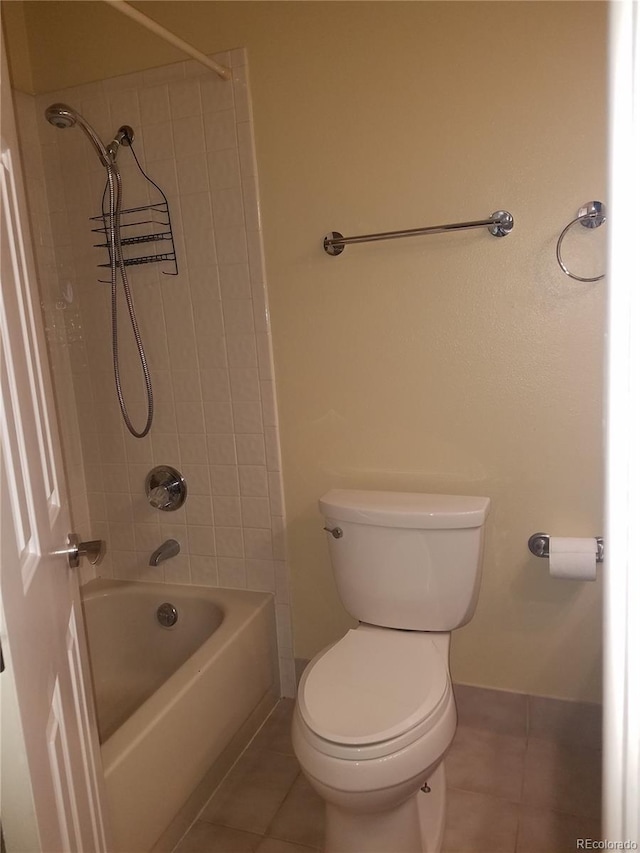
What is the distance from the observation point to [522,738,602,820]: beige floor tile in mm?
1646

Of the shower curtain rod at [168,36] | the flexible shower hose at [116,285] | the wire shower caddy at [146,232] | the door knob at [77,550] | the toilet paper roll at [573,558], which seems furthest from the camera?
the wire shower caddy at [146,232]

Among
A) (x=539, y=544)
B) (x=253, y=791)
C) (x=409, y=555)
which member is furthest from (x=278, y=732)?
(x=539, y=544)

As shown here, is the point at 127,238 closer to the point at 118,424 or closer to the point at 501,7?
the point at 118,424

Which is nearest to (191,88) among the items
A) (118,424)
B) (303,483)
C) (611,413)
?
(118,424)

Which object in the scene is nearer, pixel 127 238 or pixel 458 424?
pixel 458 424

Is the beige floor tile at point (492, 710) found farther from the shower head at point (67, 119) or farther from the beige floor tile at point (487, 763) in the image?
the shower head at point (67, 119)

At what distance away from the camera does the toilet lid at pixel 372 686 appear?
1.34 m

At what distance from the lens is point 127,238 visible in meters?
2.07

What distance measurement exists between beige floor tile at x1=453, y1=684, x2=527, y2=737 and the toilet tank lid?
645mm

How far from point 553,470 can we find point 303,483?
76 centimetres

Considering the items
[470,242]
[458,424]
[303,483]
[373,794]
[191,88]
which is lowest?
[373,794]

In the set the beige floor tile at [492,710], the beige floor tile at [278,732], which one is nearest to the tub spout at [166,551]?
the beige floor tile at [278,732]

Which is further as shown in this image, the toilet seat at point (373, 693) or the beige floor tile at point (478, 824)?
the beige floor tile at point (478, 824)

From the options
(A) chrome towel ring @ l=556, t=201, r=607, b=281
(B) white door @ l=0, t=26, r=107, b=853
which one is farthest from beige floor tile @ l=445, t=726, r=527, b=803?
(A) chrome towel ring @ l=556, t=201, r=607, b=281
